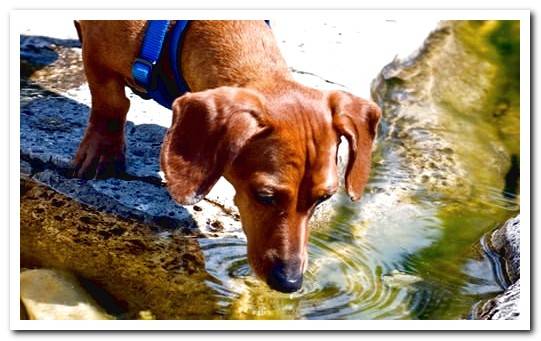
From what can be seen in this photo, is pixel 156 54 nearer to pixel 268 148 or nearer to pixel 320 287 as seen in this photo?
pixel 268 148

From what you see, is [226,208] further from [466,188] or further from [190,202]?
[466,188]

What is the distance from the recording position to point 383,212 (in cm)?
553

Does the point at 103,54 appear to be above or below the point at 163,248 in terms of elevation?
above

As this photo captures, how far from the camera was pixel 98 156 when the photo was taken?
5.08 m

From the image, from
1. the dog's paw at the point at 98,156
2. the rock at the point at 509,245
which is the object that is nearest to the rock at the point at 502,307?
the rock at the point at 509,245

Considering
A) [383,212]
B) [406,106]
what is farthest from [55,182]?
[406,106]

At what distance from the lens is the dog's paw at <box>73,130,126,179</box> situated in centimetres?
506

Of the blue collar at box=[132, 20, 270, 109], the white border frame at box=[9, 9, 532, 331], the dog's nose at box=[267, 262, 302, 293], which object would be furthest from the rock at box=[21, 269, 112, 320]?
the blue collar at box=[132, 20, 270, 109]

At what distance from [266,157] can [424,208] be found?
1844mm
